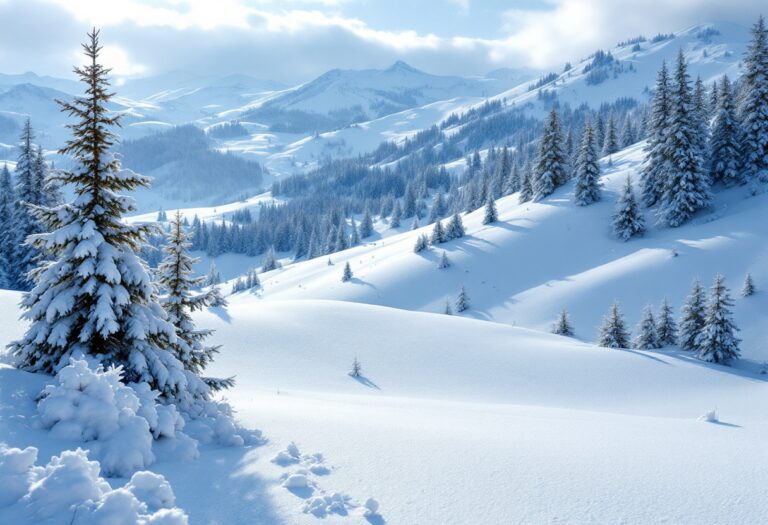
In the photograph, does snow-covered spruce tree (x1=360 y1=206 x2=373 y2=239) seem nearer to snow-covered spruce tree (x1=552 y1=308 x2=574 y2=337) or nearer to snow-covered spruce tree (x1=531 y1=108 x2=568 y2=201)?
snow-covered spruce tree (x1=531 y1=108 x2=568 y2=201)

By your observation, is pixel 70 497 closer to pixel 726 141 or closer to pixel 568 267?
pixel 568 267

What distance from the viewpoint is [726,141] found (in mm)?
42844

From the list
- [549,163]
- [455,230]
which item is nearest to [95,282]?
[455,230]

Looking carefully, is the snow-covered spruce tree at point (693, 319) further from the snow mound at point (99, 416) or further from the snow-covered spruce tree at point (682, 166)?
the snow mound at point (99, 416)

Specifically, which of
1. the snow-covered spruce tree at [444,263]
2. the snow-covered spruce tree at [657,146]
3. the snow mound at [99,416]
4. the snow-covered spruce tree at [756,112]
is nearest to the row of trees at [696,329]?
the snow-covered spruce tree at [657,146]

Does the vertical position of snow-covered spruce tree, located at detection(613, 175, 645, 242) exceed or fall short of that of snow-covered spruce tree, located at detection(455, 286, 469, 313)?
it exceeds it

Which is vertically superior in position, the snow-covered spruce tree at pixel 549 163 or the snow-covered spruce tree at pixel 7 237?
the snow-covered spruce tree at pixel 549 163

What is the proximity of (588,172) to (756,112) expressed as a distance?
48.7ft

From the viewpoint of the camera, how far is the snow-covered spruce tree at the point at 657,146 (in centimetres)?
4400

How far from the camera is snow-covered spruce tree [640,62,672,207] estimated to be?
144ft

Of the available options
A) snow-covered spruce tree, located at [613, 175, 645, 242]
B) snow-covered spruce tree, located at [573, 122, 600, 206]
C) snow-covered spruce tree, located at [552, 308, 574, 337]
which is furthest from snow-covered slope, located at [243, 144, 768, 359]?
snow-covered spruce tree, located at [552, 308, 574, 337]

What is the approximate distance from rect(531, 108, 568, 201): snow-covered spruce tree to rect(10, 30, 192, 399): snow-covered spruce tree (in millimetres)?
52379

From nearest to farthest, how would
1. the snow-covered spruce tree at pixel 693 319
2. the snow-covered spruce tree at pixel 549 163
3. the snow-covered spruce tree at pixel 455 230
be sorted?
the snow-covered spruce tree at pixel 693 319 < the snow-covered spruce tree at pixel 549 163 < the snow-covered spruce tree at pixel 455 230

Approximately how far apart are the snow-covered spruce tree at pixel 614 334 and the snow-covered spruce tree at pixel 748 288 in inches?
396
